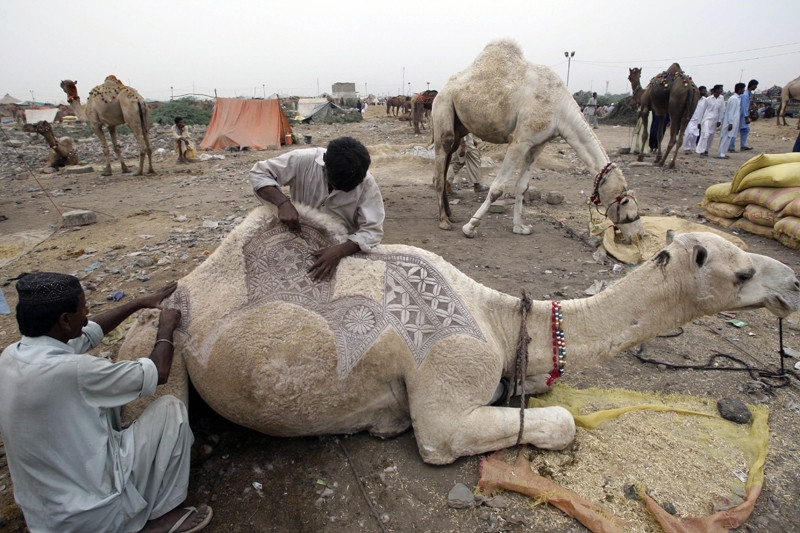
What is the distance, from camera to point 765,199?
21.1 ft

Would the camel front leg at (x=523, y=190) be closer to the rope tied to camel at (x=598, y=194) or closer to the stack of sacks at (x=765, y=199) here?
the rope tied to camel at (x=598, y=194)

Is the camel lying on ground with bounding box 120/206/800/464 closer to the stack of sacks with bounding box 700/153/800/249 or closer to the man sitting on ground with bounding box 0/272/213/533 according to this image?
the man sitting on ground with bounding box 0/272/213/533

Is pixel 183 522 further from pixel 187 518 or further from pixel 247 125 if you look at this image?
pixel 247 125

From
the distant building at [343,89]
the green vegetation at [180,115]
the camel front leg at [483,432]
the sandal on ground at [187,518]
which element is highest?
the distant building at [343,89]

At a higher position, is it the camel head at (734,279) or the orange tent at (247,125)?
the orange tent at (247,125)

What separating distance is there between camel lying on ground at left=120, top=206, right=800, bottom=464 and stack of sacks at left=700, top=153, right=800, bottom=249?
4.91 metres

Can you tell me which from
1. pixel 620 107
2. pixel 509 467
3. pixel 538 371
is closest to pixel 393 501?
pixel 509 467

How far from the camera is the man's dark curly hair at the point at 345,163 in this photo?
259 centimetres

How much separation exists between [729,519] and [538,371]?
1.09 metres

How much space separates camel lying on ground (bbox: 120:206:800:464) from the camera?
2.37 m

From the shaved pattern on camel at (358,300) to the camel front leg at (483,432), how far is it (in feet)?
1.21

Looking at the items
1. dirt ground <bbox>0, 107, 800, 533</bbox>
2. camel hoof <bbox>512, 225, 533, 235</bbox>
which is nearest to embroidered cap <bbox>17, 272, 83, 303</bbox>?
dirt ground <bbox>0, 107, 800, 533</bbox>

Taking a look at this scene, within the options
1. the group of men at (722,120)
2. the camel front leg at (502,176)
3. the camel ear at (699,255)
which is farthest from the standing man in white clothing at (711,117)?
the camel ear at (699,255)

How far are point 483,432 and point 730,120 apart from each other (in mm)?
16215
